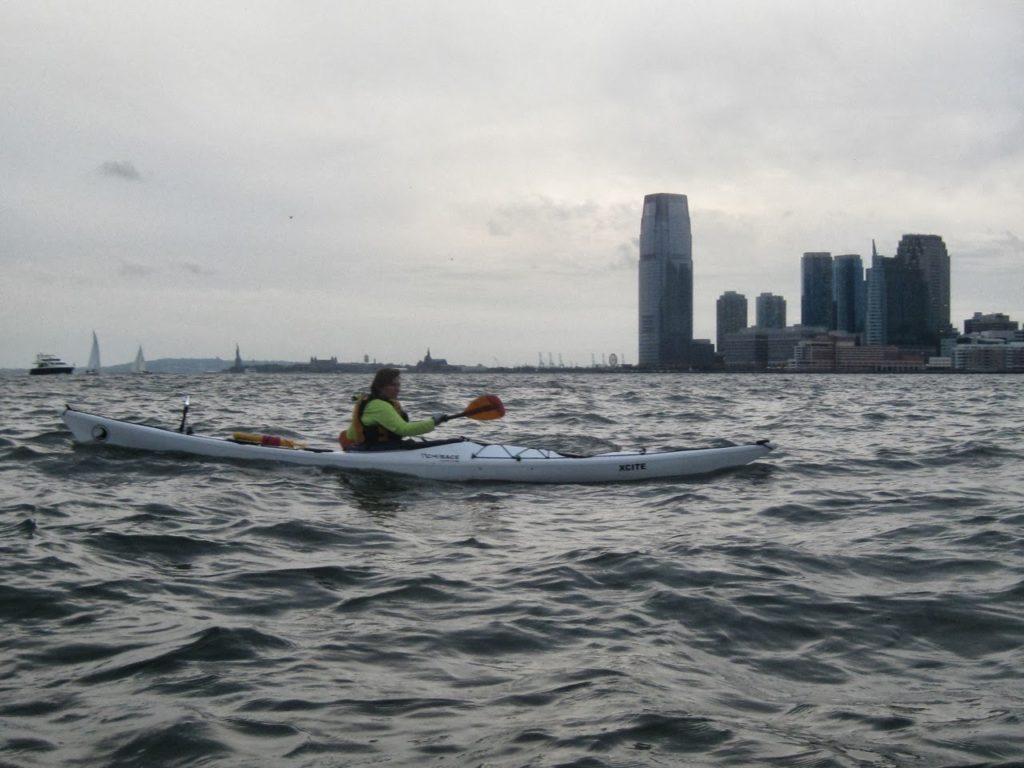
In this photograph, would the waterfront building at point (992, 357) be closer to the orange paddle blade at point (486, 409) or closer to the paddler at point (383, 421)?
the orange paddle blade at point (486, 409)

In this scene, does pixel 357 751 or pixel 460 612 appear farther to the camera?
pixel 460 612

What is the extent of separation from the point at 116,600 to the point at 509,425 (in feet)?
54.4

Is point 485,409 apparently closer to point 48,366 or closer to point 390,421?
point 390,421

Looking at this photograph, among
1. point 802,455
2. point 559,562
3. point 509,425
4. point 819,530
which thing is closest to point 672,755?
point 559,562

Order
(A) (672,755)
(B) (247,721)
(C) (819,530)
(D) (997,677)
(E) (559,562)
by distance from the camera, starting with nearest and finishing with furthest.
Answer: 1. (A) (672,755)
2. (B) (247,721)
3. (D) (997,677)
4. (E) (559,562)
5. (C) (819,530)

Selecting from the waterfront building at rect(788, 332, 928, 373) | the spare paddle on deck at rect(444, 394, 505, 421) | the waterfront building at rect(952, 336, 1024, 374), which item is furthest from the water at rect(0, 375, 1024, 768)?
the waterfront building at rect(788, 332, 928, 373)

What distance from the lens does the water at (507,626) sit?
3.59 meters

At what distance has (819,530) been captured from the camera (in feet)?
26.3

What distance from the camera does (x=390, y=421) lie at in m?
11.2

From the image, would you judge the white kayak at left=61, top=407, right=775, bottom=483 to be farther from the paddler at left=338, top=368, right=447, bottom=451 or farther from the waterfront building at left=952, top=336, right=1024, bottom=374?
the waterfront building at left=952, top=336, right=1024, bottom=374

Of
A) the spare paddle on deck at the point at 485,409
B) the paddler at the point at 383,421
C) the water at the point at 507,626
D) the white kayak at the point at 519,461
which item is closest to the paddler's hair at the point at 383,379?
the paddler at the point at 383,421

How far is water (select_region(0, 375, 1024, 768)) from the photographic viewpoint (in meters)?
3.59

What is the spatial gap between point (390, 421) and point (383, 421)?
0.39ft

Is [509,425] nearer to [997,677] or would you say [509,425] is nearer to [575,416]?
[575,416]
